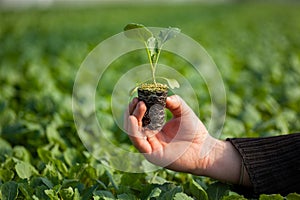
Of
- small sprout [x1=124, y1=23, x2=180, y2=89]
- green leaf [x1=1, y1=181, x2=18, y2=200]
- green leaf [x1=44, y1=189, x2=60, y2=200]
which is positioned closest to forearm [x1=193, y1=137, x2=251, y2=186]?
small sprout [x1=124, y1=23, x2=180, y2=89]

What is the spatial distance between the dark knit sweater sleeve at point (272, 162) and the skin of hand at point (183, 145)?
0.14 ft

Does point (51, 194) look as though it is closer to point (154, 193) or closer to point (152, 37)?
point (154, 193)

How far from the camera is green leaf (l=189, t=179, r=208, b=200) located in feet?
6.84

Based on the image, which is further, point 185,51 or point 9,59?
point 185,51

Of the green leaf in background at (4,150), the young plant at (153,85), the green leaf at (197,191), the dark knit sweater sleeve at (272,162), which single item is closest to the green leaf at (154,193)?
the green leaf at (197,191)

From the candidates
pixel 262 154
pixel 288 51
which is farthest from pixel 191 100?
pixel 288 51

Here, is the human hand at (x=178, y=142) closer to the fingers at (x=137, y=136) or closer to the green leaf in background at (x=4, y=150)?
the fingers at (x=137, y=136)

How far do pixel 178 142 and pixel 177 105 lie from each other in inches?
6.2

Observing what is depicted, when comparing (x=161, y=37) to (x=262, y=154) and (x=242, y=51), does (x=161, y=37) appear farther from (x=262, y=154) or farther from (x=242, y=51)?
(x=242, y=51)

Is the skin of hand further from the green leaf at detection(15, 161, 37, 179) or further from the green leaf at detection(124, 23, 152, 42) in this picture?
the green leaf at detection(15, 161, 37, 179)

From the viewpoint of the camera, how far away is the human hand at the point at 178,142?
6.54 ft

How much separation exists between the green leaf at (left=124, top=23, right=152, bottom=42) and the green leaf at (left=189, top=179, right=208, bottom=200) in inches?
23.0

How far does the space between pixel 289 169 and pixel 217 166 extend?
11.4 inches

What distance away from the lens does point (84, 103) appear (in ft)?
12.2
